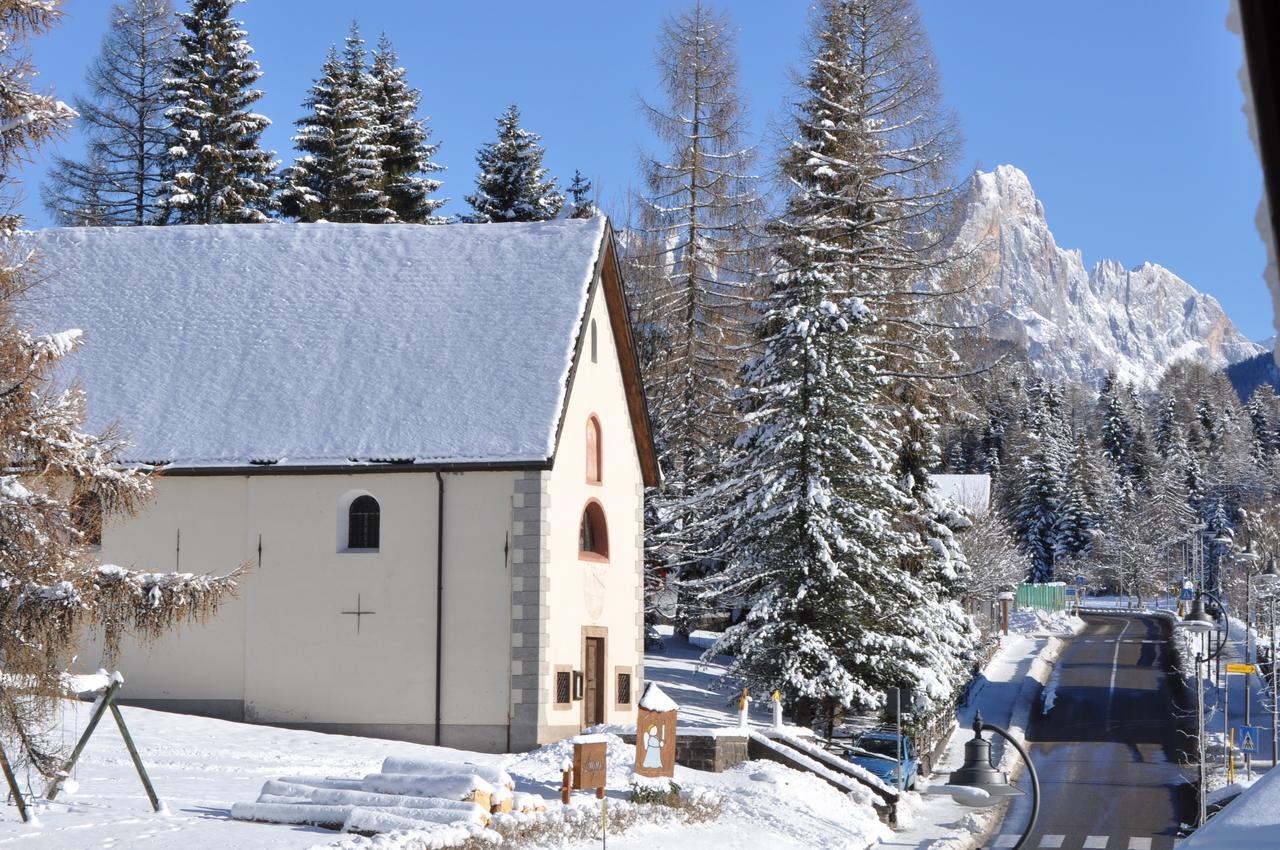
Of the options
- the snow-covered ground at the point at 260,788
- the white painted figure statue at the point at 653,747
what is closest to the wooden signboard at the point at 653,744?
the white painted figure statue at the point at 653,747

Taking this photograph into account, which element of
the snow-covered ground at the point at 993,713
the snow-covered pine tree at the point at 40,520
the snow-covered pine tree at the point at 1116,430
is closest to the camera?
the snow-covered pine tree at the point at 40,520

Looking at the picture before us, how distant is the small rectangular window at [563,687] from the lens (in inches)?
1009

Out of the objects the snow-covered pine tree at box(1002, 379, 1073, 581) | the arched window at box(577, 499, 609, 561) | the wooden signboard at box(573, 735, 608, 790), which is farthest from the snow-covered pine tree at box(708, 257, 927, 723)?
the snow-covered pine tree at box(1002, 379, 1073, 581)

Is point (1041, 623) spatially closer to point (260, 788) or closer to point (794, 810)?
point (794, 810)

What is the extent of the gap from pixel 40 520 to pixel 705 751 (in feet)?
47.5

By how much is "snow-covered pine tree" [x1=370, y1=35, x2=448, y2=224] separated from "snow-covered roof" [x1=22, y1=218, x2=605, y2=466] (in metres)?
25.1

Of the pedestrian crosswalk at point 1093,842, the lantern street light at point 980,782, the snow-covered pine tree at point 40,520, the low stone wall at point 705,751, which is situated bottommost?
the pedestrian crosswalk at point 1093,842

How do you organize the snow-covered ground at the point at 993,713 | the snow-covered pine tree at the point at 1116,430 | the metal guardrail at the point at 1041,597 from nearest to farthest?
the snow-covered ground at the point at 993,713, the metal guardrail at the point at 1041,597, the snow-covered pine tree at the point at 1116,430

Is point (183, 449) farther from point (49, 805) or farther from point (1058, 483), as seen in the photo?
point (1058, 483)

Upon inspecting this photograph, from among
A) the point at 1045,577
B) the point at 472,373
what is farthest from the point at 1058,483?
the point at 472,373

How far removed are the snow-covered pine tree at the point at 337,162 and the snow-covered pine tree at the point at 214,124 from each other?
1744mm

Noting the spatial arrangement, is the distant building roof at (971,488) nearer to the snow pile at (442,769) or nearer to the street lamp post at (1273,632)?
the street lamp post at (1273,632)

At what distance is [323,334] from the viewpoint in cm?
2830

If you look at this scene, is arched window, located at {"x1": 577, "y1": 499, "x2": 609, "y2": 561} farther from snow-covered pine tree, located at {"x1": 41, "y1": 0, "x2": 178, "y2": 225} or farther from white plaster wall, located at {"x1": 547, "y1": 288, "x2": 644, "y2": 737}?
snow-covered pine tree, located at {"x1": 41, "y1": 0, "x2": 178, "y2": 225}
